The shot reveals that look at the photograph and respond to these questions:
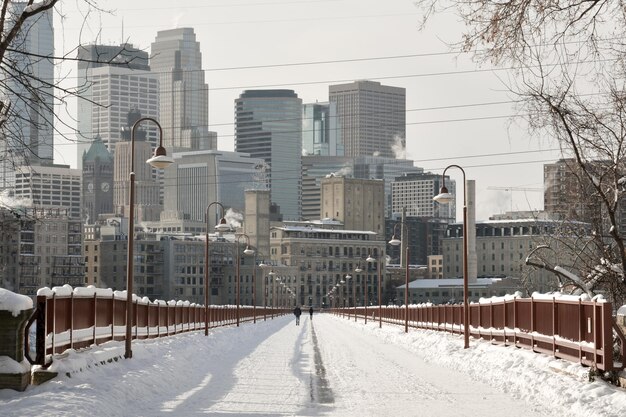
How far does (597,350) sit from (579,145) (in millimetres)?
10956

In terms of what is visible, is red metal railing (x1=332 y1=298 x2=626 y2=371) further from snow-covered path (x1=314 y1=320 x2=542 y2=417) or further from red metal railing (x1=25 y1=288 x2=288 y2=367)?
red metal railing (x1=25 y1=288 x2=288 y2=367)

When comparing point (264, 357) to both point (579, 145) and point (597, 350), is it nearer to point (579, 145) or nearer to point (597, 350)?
point (579, 145)

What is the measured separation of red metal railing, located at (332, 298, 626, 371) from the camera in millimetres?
22406

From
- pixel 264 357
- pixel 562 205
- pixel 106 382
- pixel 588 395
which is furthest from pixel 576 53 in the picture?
pixel 562 205

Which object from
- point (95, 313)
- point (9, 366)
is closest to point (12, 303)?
point (9, 366)

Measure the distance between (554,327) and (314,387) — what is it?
5.70m

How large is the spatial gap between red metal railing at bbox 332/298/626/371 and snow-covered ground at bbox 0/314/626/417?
47 cm

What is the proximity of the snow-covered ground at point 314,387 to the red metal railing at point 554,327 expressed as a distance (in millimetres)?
474

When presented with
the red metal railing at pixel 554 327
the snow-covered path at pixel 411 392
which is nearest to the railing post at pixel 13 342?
the snow-covered path at pixel 411 392

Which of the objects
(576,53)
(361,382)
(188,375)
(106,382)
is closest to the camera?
(576,53)

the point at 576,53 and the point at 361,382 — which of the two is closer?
the point at 576,53

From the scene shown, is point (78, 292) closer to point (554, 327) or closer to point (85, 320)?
point (85, 320)

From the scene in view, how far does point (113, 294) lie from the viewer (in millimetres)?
33031

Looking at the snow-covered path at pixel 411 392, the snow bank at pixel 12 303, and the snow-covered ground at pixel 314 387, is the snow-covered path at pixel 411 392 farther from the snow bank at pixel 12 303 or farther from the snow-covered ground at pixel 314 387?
the snow bank at pixel 12 303
